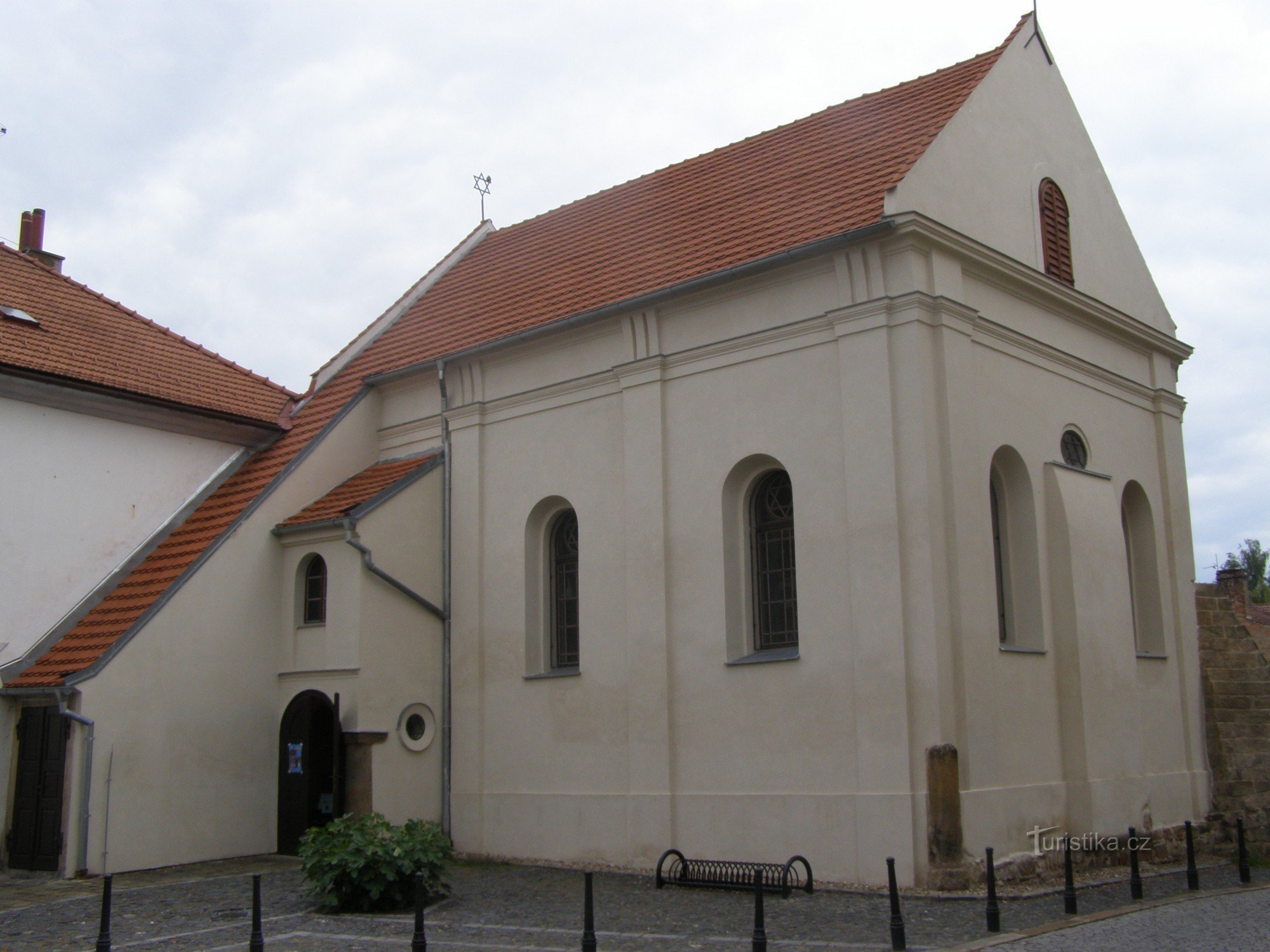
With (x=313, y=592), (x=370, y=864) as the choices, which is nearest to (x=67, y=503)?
(x=313, y=592)

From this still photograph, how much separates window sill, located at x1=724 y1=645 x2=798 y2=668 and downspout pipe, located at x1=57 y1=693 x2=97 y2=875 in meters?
8.16

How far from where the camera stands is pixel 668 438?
1623cm

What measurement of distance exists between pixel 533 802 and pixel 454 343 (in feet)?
23.5

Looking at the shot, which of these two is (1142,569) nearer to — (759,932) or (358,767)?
(759,932)

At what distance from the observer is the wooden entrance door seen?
15641mm

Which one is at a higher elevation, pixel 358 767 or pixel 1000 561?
pixel 1000 561

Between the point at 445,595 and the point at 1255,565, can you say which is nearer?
the point at 445,595

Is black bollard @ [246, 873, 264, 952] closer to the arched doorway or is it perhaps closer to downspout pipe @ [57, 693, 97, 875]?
downspout pipe @ [57, 693, 97, 875]

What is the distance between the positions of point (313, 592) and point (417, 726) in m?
2.57

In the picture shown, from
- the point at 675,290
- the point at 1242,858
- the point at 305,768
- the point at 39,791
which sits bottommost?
the point at 1242,858

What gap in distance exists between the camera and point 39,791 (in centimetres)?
1594

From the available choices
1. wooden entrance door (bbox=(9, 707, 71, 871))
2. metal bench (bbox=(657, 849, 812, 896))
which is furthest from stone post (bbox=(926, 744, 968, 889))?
wooden entrance door (bbox=(9, 707, 71, 871))

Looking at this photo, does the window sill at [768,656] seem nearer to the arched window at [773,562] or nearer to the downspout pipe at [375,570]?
the arched window at [773,562]

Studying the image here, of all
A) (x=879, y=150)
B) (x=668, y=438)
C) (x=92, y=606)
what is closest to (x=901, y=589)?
(x=668, y=438)
